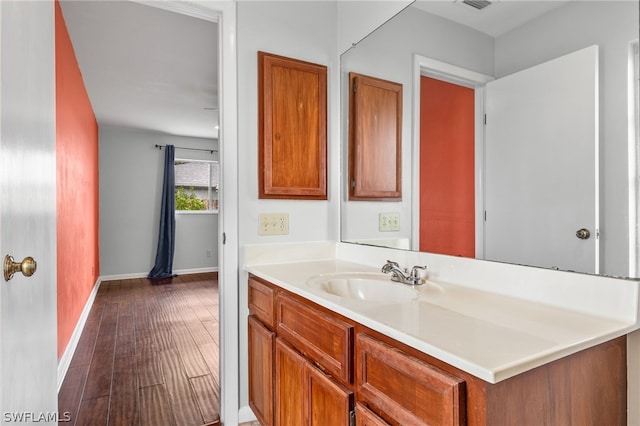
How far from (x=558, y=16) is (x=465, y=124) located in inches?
16.9

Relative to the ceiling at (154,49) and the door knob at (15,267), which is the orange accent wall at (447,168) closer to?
the ceiling at (154,49)

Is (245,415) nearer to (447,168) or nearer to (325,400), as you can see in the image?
(325,400)

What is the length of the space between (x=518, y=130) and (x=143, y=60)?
10.0ft

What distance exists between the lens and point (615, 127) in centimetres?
92

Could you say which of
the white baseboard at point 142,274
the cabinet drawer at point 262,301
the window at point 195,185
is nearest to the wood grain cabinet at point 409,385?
the cabinet drawer at point 262,301

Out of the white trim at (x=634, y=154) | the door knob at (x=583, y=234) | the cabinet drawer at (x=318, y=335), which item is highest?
the white trim at (x=634, y=154)

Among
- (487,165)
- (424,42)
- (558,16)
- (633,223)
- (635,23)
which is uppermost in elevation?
(424,42)

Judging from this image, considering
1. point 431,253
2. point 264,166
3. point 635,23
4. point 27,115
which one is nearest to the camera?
point 635,23

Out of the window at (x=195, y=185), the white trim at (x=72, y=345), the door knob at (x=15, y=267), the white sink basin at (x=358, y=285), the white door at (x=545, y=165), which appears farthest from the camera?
the window at (x=195, y=185)

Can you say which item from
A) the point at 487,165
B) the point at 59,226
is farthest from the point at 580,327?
the point at 59,226

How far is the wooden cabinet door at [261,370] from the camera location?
1.49 meters

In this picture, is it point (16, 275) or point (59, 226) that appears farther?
point (59, 226)

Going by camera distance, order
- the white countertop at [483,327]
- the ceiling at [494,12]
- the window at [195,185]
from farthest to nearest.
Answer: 1. the window at [195,185]
2. the ceiling at [494,12]
3. the white countertop at [483,327]

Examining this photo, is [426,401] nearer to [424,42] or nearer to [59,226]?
[424,42]
